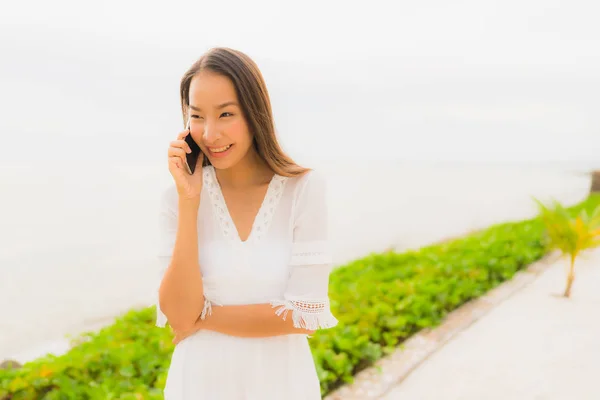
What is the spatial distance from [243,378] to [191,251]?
42cm

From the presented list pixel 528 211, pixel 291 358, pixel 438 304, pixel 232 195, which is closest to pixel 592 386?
pixel 438 304

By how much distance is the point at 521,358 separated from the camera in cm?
379

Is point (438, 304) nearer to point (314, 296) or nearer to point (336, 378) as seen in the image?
point (336, 378)

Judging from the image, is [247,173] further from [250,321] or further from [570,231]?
[570,231]

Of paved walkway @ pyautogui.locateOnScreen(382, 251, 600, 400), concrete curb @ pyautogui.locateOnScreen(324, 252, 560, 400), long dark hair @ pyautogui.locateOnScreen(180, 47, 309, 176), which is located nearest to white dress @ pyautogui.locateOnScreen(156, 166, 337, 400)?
long dark hair @ pyautogui.locateOnScreen(180, 47, 309, 176)

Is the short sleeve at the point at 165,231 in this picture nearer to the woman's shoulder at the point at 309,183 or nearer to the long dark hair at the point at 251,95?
the long dark hair at the point at 251,95

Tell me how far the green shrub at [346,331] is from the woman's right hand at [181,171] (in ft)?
6.59

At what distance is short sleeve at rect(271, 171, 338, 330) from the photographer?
4.85 ft

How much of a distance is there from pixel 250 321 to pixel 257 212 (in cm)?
34

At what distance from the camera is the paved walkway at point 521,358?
3.29 metres

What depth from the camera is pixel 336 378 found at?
336 cm

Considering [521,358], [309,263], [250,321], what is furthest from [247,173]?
[521,358]

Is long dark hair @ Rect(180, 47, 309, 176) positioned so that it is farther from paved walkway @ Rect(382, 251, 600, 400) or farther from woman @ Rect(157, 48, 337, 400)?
paved walkway @ Rect(382, 251, 600, 400)

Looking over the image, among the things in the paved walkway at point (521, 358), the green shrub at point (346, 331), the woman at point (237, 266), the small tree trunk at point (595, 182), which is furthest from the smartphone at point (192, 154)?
the small tree trunk at point (595, 182)
